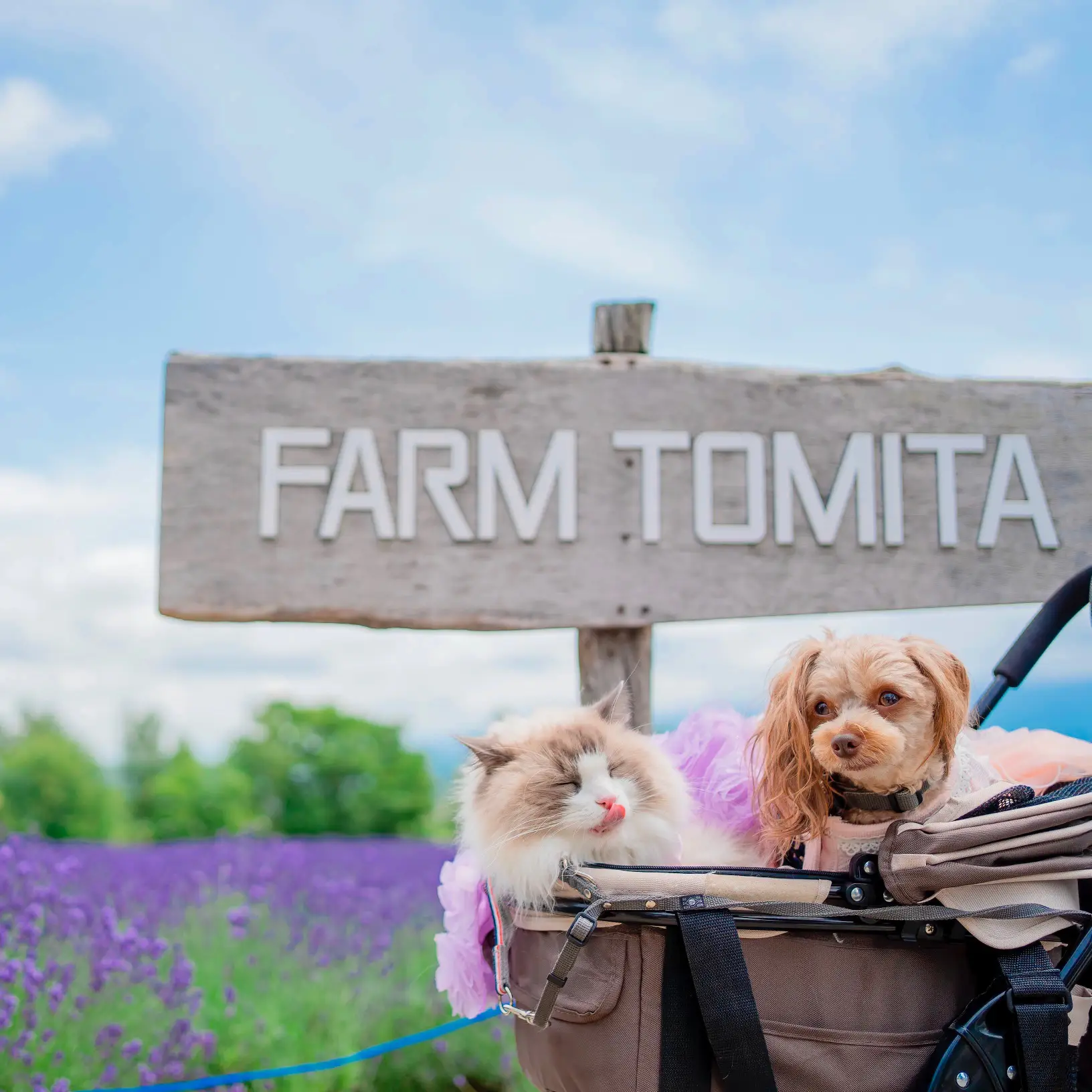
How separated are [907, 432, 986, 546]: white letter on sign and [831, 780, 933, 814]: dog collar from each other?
1.25m

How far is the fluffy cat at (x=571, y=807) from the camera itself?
44.6 inches

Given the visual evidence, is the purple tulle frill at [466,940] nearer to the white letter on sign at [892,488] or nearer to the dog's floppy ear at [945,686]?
the dog's floppy ear at [945,686]

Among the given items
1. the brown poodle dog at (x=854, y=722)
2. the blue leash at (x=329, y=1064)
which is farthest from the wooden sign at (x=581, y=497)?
the brown poodle dog at (x=854, y=722)

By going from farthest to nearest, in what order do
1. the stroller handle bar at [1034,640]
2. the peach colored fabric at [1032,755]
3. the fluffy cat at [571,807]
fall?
the stroller handle bar at [1034,640]
the peach colored fabric at [1032,755]
the fluffy cat at [571,807]

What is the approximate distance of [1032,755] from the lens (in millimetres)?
1436

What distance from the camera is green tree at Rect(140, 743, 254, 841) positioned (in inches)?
200

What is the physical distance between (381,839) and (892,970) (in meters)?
3.79

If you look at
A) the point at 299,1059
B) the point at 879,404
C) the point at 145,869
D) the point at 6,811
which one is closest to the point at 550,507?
the point at 879,404

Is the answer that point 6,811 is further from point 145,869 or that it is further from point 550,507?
point 550,507

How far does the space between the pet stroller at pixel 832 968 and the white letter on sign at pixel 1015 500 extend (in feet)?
4.40

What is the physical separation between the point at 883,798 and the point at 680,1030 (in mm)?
371

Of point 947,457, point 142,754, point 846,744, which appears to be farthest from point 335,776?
point 846,744

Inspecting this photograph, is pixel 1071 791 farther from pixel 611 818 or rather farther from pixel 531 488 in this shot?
pixel 531 488

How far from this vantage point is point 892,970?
1096 mm
